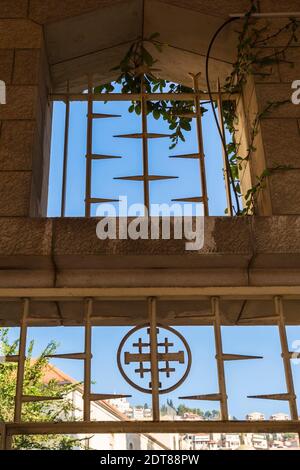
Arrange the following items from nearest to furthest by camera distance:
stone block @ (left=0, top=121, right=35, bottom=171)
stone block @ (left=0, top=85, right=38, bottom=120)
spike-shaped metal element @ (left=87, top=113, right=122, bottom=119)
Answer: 1. stone block @ (left=0, top=121, right=35, bottom=171)
2. stone block @ (left=0, top=85, right=38, bottom=120)
3. spike-shaped metal element @ (left=87, top=113, right=122, bottom=119)

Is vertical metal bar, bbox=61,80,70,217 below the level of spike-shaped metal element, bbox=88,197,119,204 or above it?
above

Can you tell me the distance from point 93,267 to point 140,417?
0.64m

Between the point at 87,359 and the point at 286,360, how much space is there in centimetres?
80

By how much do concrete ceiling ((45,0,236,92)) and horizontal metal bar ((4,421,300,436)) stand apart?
199 cm

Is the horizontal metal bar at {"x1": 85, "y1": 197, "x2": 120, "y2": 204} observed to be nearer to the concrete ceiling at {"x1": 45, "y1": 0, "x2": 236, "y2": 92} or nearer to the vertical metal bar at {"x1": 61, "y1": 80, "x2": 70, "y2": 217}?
the vertical metal bar at {"x1": 61, "y1": 80, "x2": 70, "y2": 217}

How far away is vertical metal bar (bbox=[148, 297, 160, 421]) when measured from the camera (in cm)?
195

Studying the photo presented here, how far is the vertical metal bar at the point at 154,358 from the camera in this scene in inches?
76.9

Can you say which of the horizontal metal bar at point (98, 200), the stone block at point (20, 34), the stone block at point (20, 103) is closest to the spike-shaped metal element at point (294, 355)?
the horizontal metal bar at point (98, 200)

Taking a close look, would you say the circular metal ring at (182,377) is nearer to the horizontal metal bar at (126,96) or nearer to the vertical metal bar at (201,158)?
the vertical metal bar at (201,158)

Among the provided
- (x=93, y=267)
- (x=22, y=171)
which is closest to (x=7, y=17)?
(x=22, y=171)

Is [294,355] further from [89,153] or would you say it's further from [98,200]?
[89,153]

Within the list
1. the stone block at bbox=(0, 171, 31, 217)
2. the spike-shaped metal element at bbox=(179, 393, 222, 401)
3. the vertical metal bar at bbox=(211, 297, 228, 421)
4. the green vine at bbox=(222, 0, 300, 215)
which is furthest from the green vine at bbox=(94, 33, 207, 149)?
the spike-shaped metal element at bbox=(179, 393, 222, 401)

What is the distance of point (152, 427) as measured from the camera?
188 centimetres

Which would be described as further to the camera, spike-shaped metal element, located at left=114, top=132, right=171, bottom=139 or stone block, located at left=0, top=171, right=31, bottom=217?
spike-shaped metal element, located at left=114, top=132, right=171, bottom=139
